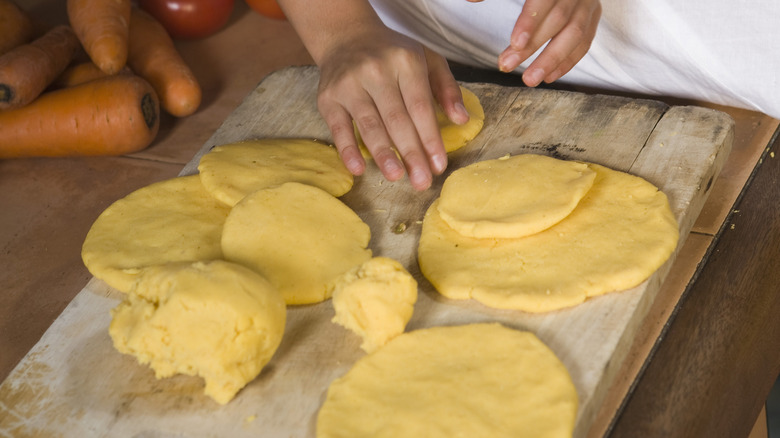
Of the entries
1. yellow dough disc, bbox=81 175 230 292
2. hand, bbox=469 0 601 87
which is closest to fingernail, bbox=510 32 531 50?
hand, bbox=469 0 601 87

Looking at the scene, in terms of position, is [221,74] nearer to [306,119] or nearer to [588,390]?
[306,119]

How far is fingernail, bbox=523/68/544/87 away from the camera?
1.61 m

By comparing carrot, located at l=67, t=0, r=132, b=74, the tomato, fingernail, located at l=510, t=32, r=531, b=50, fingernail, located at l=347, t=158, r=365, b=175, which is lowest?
the tomato

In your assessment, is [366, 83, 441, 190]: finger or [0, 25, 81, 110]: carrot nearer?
[366, 83, 441, 190]: finger

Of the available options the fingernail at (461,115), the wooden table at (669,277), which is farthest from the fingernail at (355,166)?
the wooden table at (669,277)

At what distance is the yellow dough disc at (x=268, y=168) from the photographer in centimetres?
159

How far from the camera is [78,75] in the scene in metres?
2.35

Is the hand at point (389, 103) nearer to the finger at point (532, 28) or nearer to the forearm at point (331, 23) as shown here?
the forearm at point (331, 23)

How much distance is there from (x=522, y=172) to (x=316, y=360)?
54cm

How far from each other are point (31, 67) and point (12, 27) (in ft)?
1.01

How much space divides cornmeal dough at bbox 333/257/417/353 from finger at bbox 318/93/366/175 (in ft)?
1.15

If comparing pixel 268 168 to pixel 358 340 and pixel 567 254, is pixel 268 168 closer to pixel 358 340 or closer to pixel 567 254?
pixel 358 340

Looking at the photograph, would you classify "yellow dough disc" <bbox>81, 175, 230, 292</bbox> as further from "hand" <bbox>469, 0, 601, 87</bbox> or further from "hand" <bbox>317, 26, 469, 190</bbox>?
"hand" <bbox>469, 0, 601, 87</bbox>

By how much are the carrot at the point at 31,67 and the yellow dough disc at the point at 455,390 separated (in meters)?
1.43
